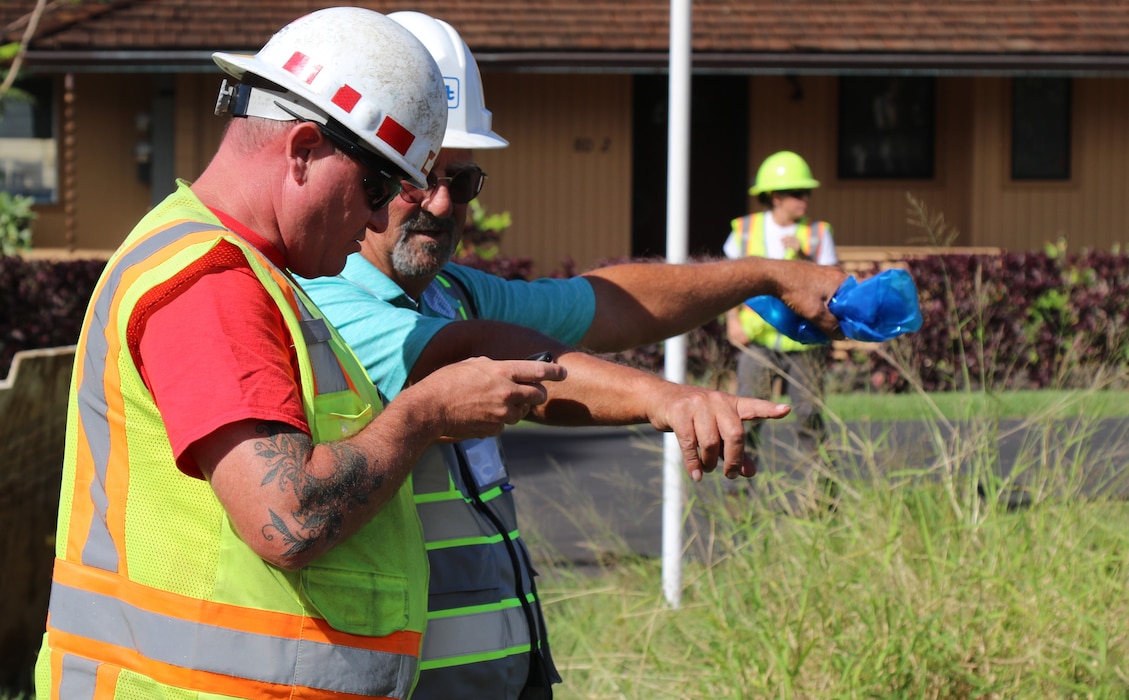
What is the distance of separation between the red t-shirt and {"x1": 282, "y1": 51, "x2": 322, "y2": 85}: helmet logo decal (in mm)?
288

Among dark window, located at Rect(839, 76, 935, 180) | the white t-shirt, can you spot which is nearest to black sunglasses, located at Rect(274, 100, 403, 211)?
the white t-shirt

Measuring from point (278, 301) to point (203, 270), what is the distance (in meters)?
0.12

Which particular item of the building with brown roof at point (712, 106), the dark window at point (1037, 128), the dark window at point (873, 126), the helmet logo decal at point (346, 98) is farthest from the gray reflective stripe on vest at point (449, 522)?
the dark window at point (1037, 128)

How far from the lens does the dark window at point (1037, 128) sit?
14383 mm

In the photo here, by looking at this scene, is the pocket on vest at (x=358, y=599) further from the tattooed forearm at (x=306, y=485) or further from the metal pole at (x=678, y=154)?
the metal pole at (x=678, y=154)

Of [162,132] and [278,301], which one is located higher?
[162,132]

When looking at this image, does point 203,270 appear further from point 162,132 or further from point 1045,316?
point 162,132

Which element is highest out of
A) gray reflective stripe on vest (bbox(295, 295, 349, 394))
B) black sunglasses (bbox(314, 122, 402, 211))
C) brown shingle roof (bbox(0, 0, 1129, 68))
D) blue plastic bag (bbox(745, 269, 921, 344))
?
brown shingle roof (bbox(0, 0, 1129, 68))

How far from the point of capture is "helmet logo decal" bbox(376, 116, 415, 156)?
191 cm

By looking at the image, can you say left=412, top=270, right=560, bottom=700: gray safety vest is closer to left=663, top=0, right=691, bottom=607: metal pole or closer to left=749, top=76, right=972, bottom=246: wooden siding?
left=663, top=0, right=691, bottom=607: metal pole

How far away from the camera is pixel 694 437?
2037mm

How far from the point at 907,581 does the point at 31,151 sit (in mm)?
13256

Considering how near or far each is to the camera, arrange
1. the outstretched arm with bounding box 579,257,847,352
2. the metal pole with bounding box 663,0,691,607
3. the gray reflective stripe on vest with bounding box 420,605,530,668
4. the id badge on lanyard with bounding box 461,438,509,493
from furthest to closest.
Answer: the metal pole with bounding box 663,0,691,607 → the outstretched arm with bounding box 579,257,847,352 → the id badge on lanyard with bounding box 461,438,509,493 → the gray reflective stripe on vest with bounding box 420,605,530,668

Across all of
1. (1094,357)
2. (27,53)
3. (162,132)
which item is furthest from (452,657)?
(162,132)
